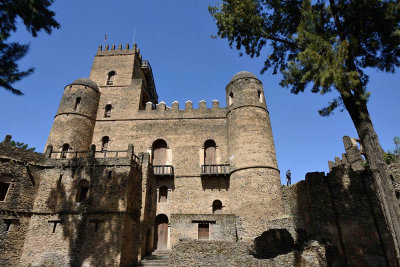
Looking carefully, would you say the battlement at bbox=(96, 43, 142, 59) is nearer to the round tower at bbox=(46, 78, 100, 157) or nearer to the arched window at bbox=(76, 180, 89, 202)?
the round tower at bbox=(46, 78, 100, 157)

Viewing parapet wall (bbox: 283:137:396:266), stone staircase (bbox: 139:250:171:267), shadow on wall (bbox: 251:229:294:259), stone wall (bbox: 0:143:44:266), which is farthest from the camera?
stone staircase (bbox: 139:250:171:267)

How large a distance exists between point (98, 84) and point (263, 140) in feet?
53.6

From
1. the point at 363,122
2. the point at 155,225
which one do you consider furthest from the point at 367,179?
the point at 155,225

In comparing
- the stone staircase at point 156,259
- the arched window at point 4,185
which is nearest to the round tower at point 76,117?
the arched window at point 4,185

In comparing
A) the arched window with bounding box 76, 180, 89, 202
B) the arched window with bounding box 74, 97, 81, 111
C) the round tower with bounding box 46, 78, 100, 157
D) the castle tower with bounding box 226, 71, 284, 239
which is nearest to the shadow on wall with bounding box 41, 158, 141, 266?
the arched window with bounding box 76, 180, 89, 202

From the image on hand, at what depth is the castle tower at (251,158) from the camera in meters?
16.9

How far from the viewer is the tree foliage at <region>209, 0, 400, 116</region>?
29.6ft

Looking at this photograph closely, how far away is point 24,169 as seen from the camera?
53.4 ft

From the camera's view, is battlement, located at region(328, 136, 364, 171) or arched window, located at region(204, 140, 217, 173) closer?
arched window, located at region(204, 140, 217, 173)

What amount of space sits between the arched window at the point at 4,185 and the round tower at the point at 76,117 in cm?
394

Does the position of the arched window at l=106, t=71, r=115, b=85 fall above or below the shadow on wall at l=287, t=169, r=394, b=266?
above

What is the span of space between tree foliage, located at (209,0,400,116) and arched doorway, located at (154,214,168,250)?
13195 mm

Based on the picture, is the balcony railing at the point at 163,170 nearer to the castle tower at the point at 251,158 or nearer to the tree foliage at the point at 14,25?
the castle tower at the point at 251,158

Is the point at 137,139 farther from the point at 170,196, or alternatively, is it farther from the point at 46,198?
the point at 46,198
